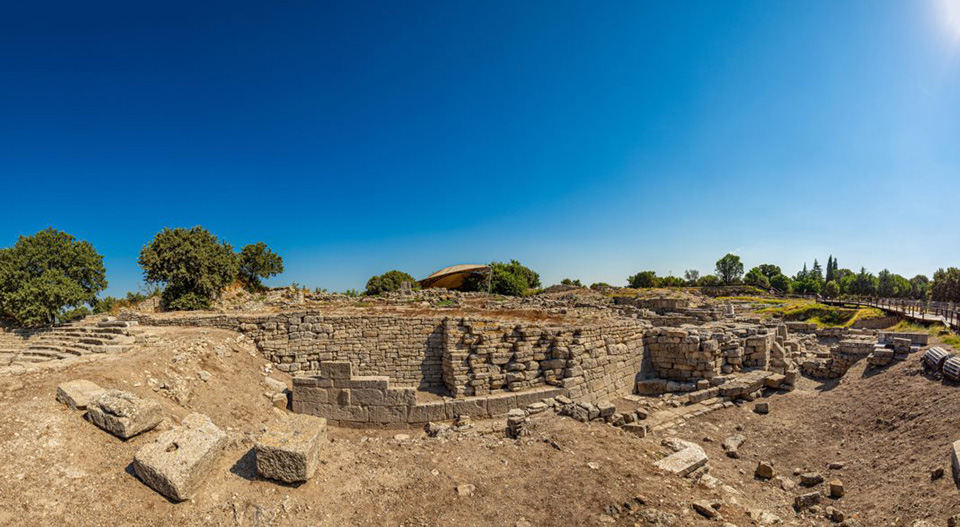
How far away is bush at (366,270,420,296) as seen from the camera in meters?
33.2

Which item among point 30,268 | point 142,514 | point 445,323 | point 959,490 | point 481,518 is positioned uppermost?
point 30,268

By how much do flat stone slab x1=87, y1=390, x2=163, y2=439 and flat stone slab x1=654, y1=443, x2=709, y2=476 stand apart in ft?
27.8

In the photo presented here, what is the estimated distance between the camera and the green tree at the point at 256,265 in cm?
2778

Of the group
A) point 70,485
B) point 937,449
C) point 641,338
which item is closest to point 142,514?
point 70,485

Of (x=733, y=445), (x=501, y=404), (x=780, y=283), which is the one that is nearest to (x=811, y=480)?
(x=733, y=445)

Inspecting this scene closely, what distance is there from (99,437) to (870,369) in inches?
695

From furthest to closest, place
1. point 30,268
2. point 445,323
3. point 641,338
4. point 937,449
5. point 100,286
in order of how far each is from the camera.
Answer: point 100,286, point 30,268, point 641,338, point 445,323, point 937,449

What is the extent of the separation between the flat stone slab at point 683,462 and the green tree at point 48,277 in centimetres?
2143

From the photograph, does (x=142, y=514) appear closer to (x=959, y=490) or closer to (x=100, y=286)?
(x=959, y=490)

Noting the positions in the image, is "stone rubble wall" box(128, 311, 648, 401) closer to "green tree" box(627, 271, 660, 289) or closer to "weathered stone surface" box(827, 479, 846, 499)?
"weathered stone surface" box(827, 479, 846, 499)

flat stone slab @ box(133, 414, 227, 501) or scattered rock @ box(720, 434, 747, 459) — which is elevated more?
flat stone slab @ box(133, 414, 227, 501)

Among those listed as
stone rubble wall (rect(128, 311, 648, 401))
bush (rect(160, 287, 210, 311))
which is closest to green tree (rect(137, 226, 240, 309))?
bush (rect(160, 287, 210, 311))

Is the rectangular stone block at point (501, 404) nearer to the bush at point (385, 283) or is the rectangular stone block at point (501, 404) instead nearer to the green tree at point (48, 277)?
the green tree at point (48, 277)

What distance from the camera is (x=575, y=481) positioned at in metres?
6.54
